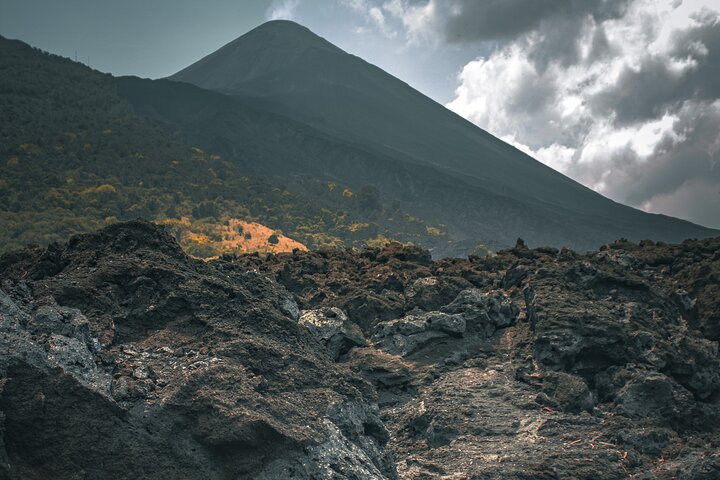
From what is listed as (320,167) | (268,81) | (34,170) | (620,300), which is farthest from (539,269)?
(268,81)

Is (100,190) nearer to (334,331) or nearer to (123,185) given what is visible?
(123,185)

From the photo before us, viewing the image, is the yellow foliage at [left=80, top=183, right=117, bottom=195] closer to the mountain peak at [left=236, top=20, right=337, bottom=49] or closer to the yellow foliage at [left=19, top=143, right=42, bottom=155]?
the yellow foliage at [left=19, top=143, right=42, bottom=155]

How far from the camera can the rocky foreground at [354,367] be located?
6.70 m

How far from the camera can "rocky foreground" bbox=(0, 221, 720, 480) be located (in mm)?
6695

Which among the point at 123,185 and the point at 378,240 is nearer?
the point at 123,185

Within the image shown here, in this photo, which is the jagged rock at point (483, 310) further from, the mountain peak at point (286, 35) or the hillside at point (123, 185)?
the mountain peak at point (286, 35)

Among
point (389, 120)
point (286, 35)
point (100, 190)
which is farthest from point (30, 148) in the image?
point (286, 35)

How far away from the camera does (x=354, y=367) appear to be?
12.2 m

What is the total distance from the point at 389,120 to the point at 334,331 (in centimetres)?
13841

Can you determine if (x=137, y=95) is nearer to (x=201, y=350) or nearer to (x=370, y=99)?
(x=370, y=99)

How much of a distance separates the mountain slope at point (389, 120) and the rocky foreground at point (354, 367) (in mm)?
86986

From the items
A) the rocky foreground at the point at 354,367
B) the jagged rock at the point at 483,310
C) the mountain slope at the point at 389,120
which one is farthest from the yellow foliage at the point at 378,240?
the jagged rock at the point at 483,310

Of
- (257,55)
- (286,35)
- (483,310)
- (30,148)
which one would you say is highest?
(286,35)

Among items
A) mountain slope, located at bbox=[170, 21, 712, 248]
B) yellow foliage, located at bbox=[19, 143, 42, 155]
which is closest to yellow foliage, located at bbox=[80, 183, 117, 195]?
yellow foliage, located at bbox=[19, 143, 42, 155]
